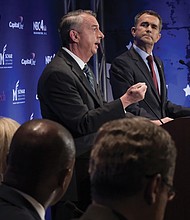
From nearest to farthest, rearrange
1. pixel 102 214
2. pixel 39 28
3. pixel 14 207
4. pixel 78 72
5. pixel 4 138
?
pixel 102 214 < pixel 14 207 < pixel 4 138 < pixel 78 72 < pixel 39 28

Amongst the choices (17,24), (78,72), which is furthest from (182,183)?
(17,24)

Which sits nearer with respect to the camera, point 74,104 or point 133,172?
point 133,172

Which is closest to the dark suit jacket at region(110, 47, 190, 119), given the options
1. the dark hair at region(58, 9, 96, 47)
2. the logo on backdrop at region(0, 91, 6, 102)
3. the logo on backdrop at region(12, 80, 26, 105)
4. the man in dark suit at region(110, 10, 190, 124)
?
the man in dark suit at region(110, 10, 190, 124)

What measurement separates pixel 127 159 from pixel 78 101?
2.05 m

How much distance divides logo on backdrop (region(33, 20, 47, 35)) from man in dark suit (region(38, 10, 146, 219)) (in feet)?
6.49

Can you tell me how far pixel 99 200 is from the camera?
1.26m

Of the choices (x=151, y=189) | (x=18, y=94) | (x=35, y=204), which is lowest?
(x=18, y=94)

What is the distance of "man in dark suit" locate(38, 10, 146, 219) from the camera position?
325 cm

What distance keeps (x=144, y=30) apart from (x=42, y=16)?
1.56 meters

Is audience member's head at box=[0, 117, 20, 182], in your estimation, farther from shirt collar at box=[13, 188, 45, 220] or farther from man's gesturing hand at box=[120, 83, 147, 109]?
man's gesturing hand at box=[120, 83, 147, 109]

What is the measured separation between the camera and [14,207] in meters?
1.73

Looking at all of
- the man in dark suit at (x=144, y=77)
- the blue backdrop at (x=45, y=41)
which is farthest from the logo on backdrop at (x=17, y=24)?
the man in dark suit at (x=144, y=77)

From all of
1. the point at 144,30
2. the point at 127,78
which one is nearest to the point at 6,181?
the point at 127,78

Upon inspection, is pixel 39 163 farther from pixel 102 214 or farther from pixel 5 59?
pixel 5 59
